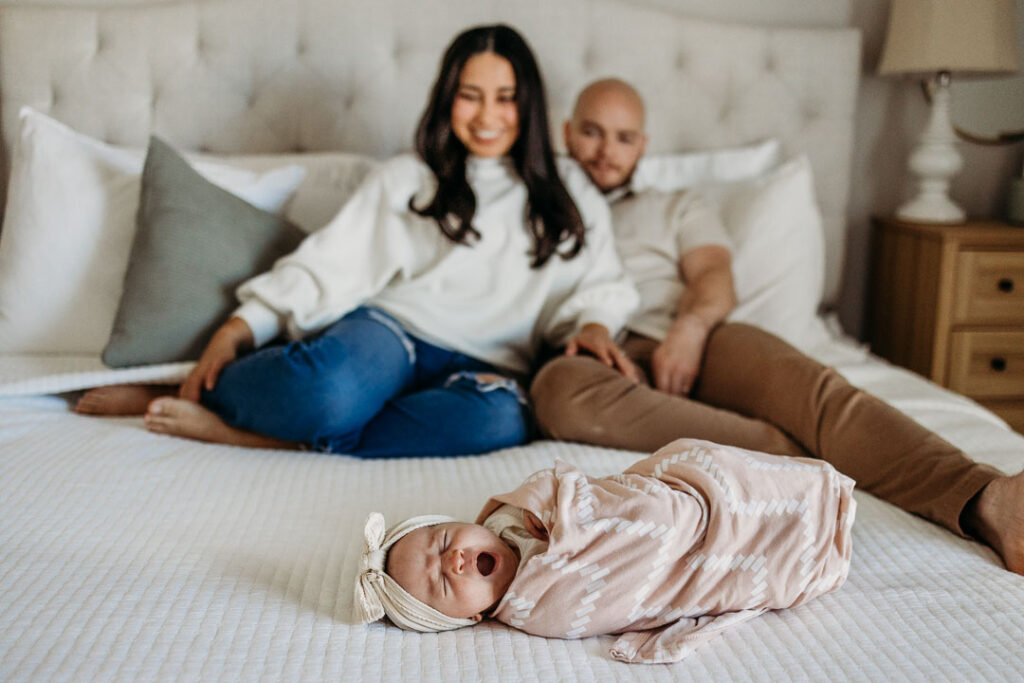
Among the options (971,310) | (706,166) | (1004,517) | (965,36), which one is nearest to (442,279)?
(706,166)

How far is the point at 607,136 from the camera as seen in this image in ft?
5.82

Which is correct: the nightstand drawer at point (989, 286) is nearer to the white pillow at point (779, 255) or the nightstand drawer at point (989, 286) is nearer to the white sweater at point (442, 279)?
the white pillow at point (779, 255)

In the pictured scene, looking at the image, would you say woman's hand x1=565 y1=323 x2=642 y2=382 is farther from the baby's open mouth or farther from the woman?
the baby's open mouth

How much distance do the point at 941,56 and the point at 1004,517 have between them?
1.43 m

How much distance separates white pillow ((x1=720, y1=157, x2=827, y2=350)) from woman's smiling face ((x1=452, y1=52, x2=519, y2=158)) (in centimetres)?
59

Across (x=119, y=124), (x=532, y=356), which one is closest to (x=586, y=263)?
(x=532, y=356)

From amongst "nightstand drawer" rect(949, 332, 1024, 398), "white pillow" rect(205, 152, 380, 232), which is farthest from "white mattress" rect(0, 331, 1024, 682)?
"nightstand drawer" rect(949, 332, 1024, 398)

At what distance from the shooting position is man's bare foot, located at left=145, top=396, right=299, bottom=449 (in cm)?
139

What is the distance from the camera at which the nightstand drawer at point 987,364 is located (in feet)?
6.67

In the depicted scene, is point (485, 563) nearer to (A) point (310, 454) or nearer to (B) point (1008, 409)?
(A) point (310, 454)

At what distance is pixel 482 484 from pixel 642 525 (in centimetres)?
37

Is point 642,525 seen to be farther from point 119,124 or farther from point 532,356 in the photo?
point 119,124

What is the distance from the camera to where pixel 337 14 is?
2055 mm

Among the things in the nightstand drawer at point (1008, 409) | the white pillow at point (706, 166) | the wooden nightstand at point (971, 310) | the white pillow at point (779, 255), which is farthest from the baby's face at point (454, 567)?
the nightstand drawer at point (1008, 409)
